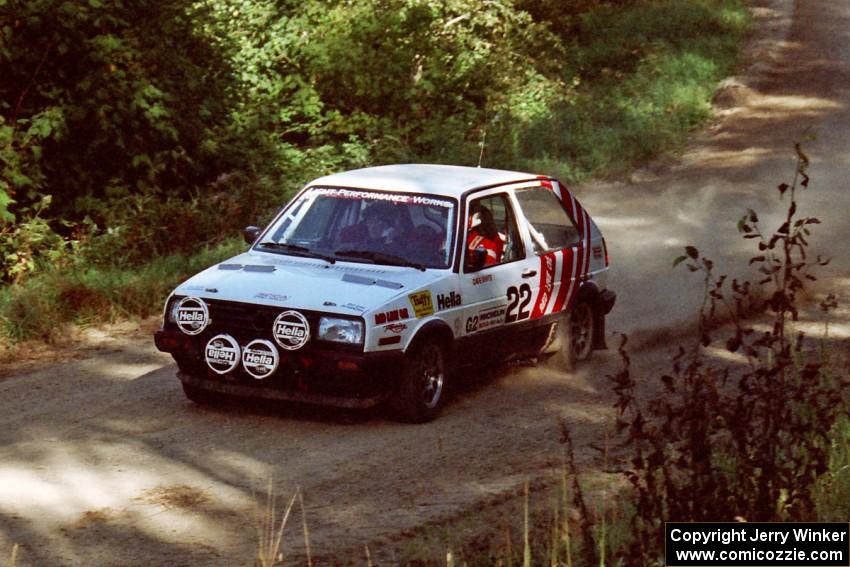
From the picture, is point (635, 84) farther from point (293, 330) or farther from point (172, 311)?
point (293, 330)

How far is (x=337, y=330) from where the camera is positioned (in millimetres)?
8922

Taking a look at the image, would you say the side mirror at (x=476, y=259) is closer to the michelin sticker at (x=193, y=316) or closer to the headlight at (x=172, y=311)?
the michelin sticker at (x=193, y=316)

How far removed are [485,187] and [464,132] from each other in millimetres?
11432

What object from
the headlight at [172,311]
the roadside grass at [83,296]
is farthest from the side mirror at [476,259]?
the roadside grass at [83,296]

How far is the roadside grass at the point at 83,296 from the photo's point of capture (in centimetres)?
1219

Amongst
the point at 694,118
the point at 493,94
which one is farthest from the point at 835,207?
the point at 493,94

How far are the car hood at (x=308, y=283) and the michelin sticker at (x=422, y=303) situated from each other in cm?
5

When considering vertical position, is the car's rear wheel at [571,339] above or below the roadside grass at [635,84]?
below

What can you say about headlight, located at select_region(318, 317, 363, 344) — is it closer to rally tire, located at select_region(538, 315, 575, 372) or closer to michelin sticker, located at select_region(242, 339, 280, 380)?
→ michelin sticker, located at select_region(242, 339, 280, 380)

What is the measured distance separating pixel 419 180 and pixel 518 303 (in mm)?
1191

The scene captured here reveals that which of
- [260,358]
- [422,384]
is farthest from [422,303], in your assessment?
[260,358]

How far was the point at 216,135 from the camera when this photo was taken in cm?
1848

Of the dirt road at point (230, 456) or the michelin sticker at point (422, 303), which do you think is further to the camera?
the michelin sticker at point (422, 303)

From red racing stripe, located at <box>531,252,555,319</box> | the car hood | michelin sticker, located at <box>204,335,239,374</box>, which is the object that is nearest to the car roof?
red racing stripe, located at <box>531,252,555,319</box>
